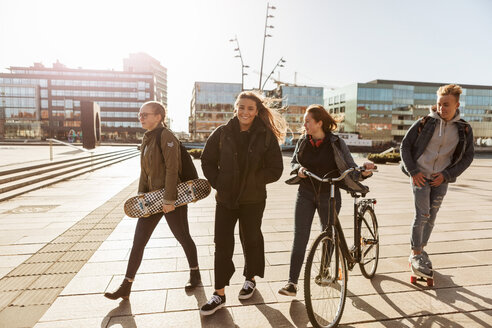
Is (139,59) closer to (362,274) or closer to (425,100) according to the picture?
(425,100)

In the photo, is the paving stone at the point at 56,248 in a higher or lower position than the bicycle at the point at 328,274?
lower

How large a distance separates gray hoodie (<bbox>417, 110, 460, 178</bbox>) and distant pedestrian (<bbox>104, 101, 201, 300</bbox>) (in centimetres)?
250

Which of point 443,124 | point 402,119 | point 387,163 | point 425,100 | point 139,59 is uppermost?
point 139,59

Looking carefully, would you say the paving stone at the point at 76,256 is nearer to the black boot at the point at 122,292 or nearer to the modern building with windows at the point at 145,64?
the black boot at the point at 122,292

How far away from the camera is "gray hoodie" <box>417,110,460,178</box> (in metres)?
3.11

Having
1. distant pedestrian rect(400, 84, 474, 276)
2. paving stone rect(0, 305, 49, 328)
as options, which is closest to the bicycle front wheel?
distant pedestrian rect(400, 84, 474, 276)

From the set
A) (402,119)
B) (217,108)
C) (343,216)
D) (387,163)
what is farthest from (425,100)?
(343,216)

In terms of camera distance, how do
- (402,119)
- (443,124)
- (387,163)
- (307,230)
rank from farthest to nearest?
(402,119) → (387,163) → (443,124) → (307,230)

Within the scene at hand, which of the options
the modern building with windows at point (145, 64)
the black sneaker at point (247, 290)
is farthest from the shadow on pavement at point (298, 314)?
the modern building with windows at point (145, 64)

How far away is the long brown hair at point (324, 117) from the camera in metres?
2.81

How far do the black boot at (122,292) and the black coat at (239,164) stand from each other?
1.20 m

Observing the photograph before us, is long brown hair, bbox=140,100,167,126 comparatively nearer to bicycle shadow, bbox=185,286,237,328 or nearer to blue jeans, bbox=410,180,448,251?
bicycle shadow, bbox=185,286,237,328

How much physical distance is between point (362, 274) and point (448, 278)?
893mm

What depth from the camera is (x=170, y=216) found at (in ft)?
9.86
